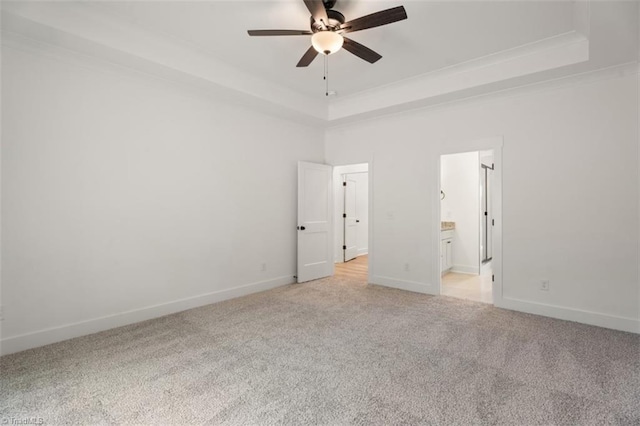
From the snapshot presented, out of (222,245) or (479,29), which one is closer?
(479,29)

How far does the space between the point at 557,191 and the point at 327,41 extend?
311 centimetres

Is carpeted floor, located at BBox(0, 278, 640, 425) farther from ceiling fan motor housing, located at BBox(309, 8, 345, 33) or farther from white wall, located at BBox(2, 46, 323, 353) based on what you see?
ceiling fan motor housing, located at BBox(309, 8, 345, 33)

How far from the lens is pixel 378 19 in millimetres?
2416

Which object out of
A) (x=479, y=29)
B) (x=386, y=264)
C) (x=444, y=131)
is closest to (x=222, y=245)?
(x=386, y=264)

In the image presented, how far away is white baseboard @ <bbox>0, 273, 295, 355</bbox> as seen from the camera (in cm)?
282

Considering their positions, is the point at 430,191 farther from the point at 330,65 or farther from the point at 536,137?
the point at 330,65

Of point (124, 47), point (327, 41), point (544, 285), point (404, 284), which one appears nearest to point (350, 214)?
point (404, 284)

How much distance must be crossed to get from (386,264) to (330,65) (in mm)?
3063

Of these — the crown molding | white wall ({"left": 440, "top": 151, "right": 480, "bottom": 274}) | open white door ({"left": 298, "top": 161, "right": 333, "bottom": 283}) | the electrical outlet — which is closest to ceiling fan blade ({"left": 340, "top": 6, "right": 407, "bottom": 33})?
the crown molding

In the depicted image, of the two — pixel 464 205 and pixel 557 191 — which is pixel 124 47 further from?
pixel 464 205

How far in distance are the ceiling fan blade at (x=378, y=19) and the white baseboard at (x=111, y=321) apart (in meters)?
3.49

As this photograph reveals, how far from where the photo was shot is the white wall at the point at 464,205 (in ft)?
20.2

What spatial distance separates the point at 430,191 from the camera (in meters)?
4.64

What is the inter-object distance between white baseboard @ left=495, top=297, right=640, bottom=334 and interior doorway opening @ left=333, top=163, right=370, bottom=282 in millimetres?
3322
